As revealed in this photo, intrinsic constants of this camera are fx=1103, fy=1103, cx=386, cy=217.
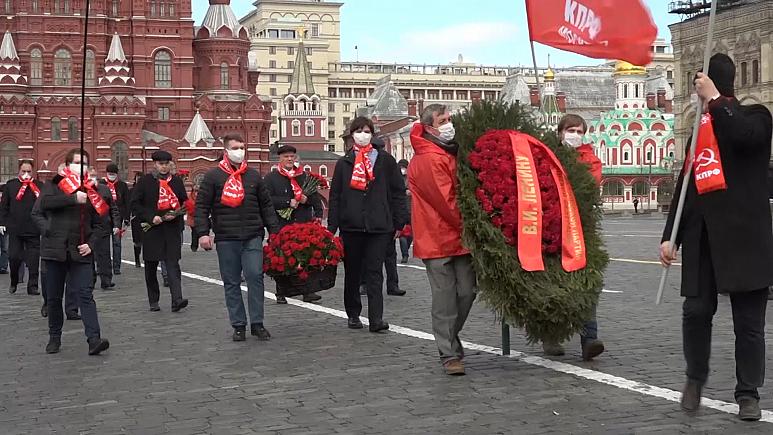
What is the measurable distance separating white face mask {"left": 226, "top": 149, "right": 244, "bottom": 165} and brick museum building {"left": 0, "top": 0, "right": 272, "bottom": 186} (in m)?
61.3

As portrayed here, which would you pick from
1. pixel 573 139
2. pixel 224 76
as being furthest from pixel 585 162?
pixel 224 76

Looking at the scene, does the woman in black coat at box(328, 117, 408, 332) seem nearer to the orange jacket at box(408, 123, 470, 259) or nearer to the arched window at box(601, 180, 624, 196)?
the orange jacket at box(408, 123, 470, 259)

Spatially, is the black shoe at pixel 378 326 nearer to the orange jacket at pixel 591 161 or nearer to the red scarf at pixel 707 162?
the orange jacket at pixel 591 161

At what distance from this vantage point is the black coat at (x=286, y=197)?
1416 centimetres

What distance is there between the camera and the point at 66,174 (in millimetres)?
10219

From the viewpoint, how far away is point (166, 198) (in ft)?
→ 45.2

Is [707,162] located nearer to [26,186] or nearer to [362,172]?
[362,172]

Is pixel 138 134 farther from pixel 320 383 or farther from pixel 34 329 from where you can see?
pixel 320 383

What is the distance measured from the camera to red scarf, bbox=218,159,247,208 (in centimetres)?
1045

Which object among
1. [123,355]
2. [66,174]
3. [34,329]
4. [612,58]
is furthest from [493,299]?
[34,329]

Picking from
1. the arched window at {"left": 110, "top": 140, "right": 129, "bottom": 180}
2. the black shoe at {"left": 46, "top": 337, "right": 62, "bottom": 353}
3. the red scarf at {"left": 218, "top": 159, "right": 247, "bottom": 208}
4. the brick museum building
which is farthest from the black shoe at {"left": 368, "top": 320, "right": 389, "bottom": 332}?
the arched window at {"left": 110, "top": 140, "right": 129, "bottom": 180}

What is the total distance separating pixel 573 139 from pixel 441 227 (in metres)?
1.39

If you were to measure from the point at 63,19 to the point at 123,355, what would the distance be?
67211 mm

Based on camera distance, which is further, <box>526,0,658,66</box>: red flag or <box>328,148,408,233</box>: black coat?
<box>328,148,408,233</box>: black coat
